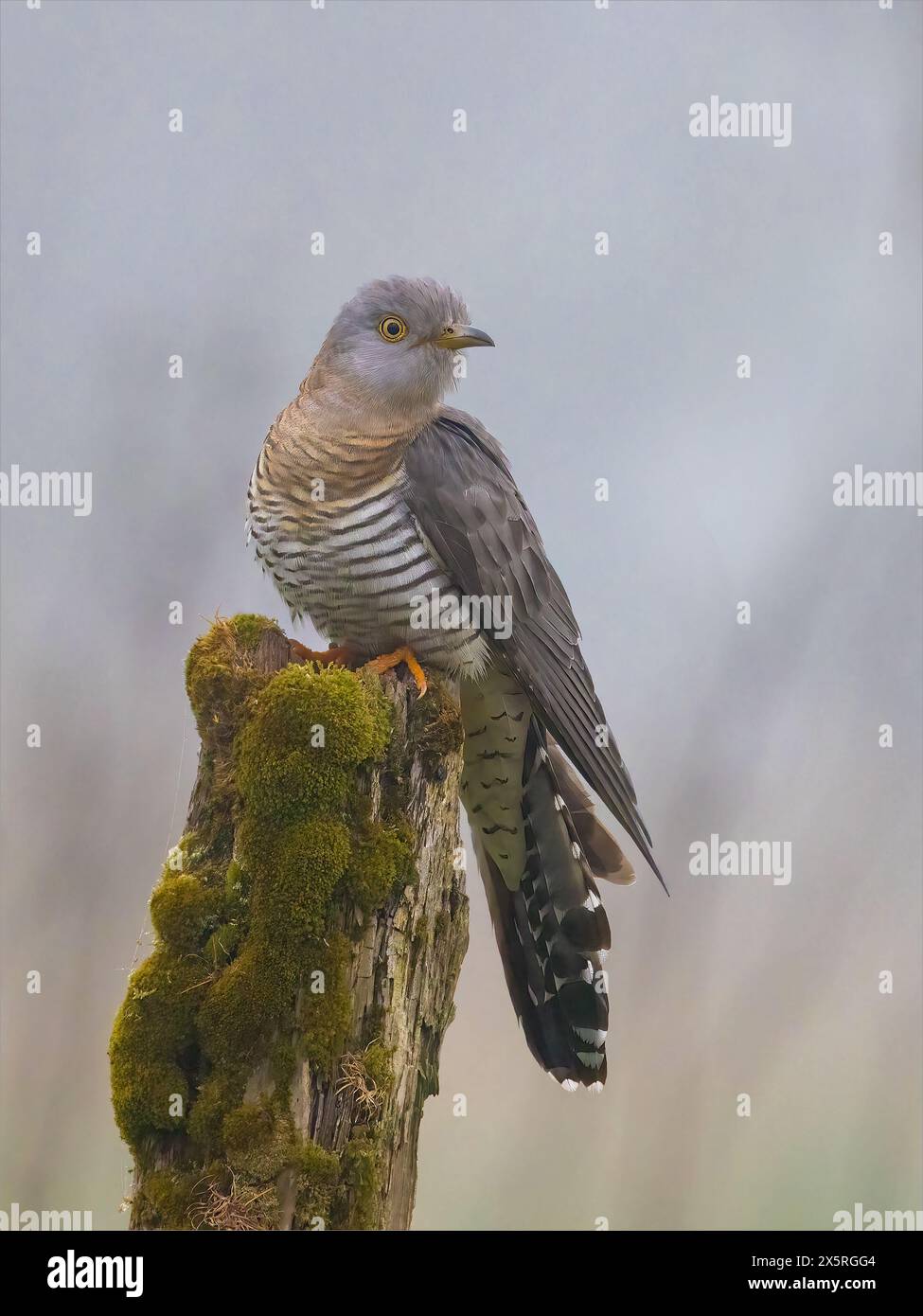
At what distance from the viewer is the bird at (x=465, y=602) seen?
3.08m

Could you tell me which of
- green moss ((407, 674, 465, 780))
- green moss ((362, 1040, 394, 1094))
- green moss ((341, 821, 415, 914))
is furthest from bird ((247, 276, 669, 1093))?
green moss ((362, 1040, 394, 1094))

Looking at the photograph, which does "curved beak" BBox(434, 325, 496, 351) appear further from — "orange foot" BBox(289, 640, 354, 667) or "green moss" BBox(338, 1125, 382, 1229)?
"green moss" BBox(338, 1125, 382, 1229)

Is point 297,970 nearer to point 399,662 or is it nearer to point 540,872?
point 399,662

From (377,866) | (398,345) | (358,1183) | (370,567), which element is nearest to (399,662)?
(370,567)

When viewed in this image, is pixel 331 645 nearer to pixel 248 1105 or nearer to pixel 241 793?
pixel 241 793

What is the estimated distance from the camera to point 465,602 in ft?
10.3

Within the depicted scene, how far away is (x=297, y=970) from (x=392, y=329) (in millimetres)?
1764

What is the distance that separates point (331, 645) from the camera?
332 cm

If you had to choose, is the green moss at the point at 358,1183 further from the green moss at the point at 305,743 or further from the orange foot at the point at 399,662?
the orange foot at the point at 399,662

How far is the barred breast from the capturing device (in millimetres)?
3053

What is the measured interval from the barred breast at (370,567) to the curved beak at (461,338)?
0.37m

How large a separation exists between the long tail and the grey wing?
0.15 meters

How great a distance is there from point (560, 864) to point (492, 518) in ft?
3.22
